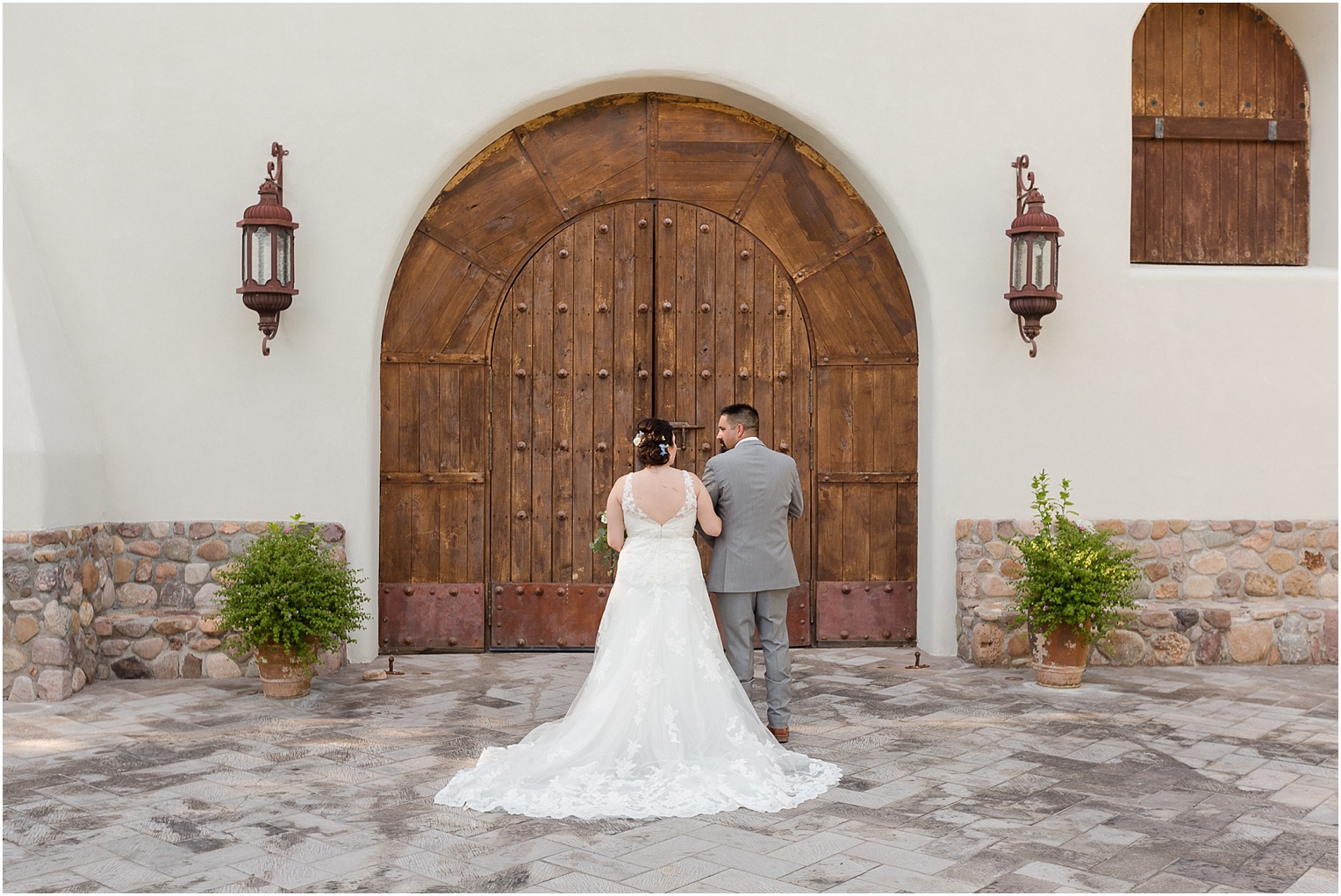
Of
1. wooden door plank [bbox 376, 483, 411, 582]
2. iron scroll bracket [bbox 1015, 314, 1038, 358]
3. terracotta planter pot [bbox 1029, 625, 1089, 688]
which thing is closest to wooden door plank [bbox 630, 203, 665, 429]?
wooden door plank [bbox 376, 483, 411, 582]

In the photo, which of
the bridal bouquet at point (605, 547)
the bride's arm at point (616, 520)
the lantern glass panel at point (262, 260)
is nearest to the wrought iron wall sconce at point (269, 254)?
the lantern glass panel at point (262, 260)

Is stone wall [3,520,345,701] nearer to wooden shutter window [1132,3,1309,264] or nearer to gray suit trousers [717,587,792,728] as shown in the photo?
gray suit trousers [717,587,792,728]

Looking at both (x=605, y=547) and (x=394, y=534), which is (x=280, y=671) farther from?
(x=605, y=547)

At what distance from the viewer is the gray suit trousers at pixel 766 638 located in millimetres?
5137

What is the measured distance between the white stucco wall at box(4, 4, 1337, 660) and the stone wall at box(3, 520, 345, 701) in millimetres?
160

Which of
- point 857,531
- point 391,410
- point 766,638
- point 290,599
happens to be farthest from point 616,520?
point 857,531

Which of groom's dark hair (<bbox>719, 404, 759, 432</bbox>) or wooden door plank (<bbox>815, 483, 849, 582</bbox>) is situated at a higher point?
groom's dark hair (<bbox>719, 404, 759, 432</bbox>)

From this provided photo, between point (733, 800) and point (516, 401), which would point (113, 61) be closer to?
point (516, 401)

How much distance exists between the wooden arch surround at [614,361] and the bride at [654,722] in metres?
2.09

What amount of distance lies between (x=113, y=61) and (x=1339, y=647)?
784 cm

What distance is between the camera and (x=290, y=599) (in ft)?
19.4

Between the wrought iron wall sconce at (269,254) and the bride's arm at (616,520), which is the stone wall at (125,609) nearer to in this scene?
the wrought iron wall sconce at (269,254)

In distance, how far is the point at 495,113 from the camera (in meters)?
6.77

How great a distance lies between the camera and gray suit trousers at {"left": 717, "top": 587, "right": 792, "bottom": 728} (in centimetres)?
514
